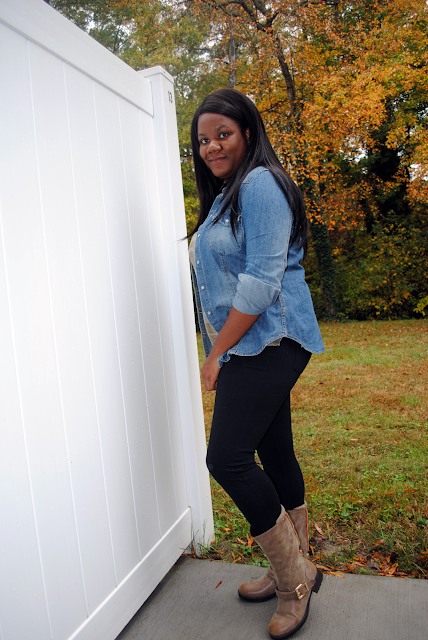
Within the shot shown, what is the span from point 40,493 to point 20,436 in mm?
184

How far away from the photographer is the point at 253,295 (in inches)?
58.7

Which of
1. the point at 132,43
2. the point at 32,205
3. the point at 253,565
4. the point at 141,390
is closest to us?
the point at 32,205

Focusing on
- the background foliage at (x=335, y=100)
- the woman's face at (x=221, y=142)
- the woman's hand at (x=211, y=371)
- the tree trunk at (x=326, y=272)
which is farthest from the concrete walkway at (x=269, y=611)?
the tree trunk at (x=326, y=272)

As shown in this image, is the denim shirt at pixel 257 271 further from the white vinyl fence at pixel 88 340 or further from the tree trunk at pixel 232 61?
the tree trunk at pixel 232 61

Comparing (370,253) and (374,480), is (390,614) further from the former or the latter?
(370,253)

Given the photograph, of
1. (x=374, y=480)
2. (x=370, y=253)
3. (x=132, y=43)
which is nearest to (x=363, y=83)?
(x=370, y=253)

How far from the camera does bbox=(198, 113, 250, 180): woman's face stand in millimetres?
1637

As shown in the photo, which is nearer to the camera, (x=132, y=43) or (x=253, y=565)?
(x=253, y=565)

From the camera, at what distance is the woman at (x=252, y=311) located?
151cm

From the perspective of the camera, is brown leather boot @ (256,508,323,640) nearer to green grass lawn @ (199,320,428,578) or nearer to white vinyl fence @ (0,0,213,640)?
green grass lawn @ (199,320,428,578)

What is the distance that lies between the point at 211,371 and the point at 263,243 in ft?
1.56

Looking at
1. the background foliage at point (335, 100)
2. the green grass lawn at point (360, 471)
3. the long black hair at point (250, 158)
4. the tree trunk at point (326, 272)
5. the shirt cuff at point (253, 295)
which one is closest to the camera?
the shirt cuff at point (253, 295)

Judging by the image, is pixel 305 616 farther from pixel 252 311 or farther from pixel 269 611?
pixel 252 311

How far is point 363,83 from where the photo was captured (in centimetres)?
1027
